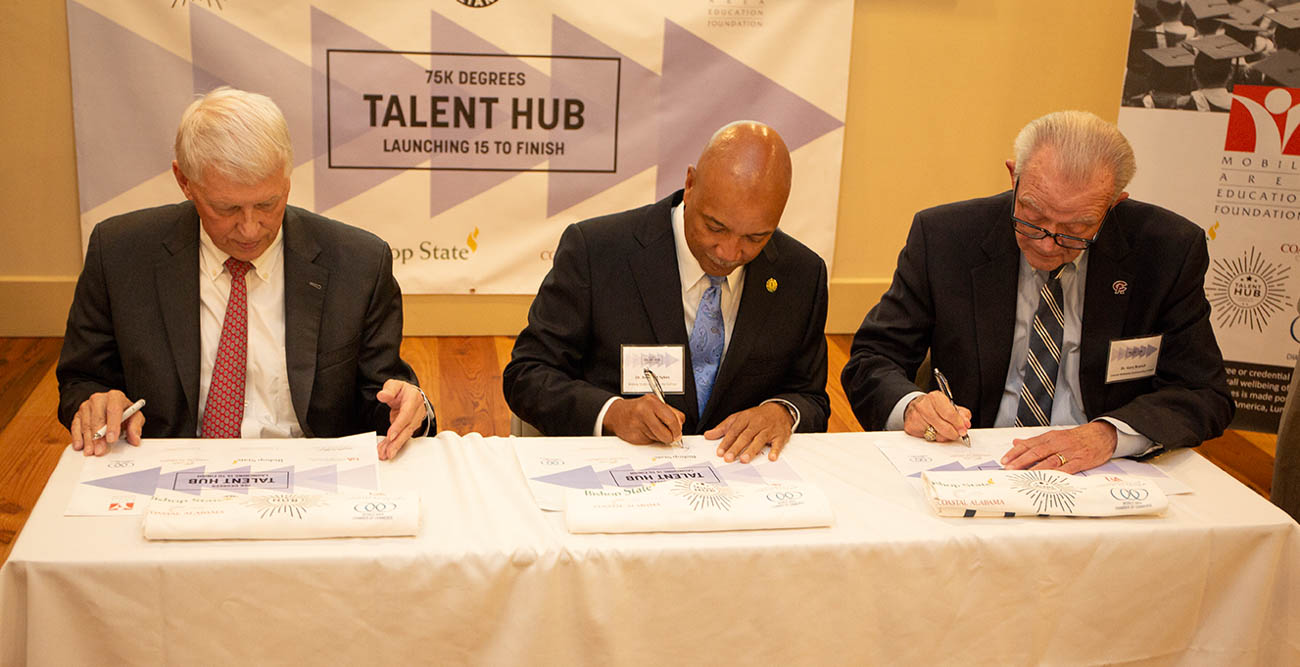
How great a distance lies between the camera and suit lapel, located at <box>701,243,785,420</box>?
96.3 inches

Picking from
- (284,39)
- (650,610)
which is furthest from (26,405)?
(650,610)

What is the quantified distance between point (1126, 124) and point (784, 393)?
8.54 feet

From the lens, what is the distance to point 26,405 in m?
4.21

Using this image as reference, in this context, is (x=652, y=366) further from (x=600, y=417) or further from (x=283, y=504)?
(x=283, y=504)

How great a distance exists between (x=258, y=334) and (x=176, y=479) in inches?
21.0

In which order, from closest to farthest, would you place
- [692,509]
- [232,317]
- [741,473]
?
[692,509]
[741,473]
[232,317]

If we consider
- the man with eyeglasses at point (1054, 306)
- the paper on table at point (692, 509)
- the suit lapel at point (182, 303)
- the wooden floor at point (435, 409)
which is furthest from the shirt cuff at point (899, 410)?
the wooden floor at point (435, 409)

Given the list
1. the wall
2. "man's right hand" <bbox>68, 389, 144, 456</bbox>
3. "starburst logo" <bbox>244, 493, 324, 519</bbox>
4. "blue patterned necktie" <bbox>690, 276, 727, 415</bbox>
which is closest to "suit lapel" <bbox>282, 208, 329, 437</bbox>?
"man's right hand" <bbox>68, 389, 144, 456</bbox>

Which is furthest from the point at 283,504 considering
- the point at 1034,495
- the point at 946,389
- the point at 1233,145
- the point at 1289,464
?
the point at 1233,145

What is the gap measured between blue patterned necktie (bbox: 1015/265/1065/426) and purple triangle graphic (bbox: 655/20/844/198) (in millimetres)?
2810

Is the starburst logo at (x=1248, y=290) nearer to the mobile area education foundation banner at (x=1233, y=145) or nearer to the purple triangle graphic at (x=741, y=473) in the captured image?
the mobile area education foundation banner at (x=1233, y=145)

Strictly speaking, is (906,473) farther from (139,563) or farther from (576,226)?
(139,563)

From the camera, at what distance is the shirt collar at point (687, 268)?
2.46 metres

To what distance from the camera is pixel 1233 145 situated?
4.32 meters
